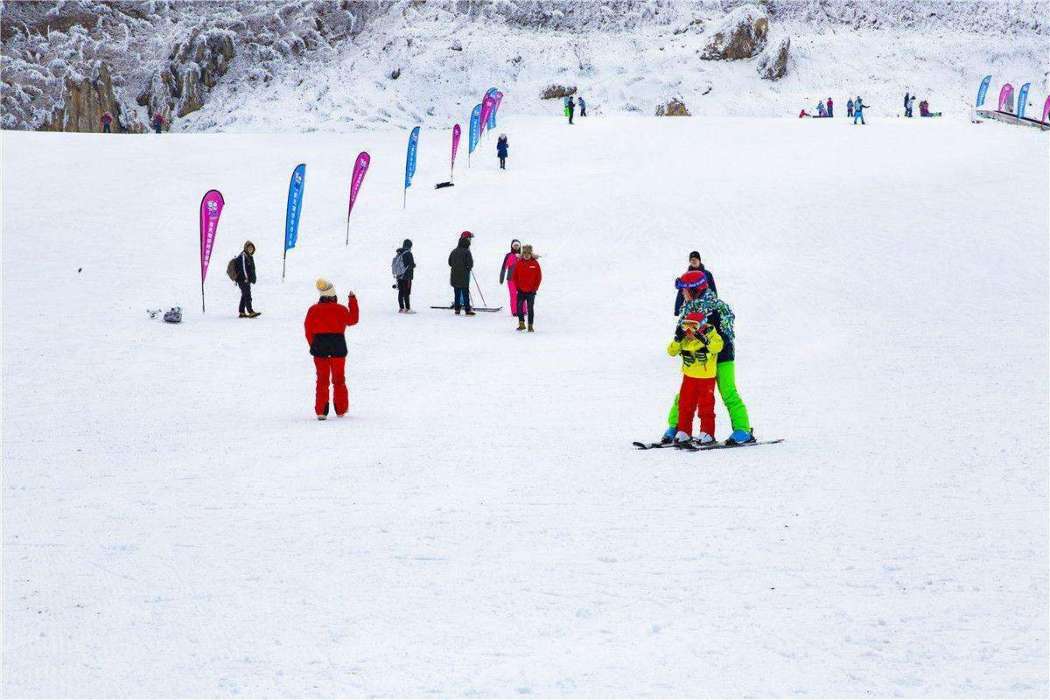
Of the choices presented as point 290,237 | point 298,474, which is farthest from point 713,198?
point 298,474

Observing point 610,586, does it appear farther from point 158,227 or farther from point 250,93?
point 250,93

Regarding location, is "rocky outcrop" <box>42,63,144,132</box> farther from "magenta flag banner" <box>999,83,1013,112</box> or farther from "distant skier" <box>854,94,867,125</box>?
"magenta flag banner" <box>999,83,1013,112</box>

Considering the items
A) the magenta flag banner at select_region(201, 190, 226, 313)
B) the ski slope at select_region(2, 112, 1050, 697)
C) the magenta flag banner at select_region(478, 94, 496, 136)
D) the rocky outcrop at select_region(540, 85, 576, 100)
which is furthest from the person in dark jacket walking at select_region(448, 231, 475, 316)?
the rocky outcrop at select_region(540, 85, 576, 100)

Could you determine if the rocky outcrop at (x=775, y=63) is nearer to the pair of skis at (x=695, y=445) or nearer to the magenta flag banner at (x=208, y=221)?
the magenta flag banner at (x=208, y=221)

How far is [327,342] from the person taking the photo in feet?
33.3

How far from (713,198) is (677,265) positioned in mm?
6084

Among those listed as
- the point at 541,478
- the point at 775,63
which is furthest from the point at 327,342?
the point at 775,63

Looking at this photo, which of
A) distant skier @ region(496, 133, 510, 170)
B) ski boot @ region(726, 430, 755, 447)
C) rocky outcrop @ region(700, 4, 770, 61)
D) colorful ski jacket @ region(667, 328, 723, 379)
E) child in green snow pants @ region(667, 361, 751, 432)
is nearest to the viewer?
colorful ski jacket @ region(667, 328, 723, 379)

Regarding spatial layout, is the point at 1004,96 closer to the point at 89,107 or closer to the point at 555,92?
the point at 555,92

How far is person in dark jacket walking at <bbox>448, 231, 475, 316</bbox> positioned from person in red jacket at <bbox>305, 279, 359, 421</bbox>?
22.0ft

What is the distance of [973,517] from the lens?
6.62 meters

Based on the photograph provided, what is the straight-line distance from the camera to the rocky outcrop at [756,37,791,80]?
55.9m

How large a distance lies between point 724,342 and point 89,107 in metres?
50.5

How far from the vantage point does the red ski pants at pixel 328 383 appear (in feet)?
33.6
